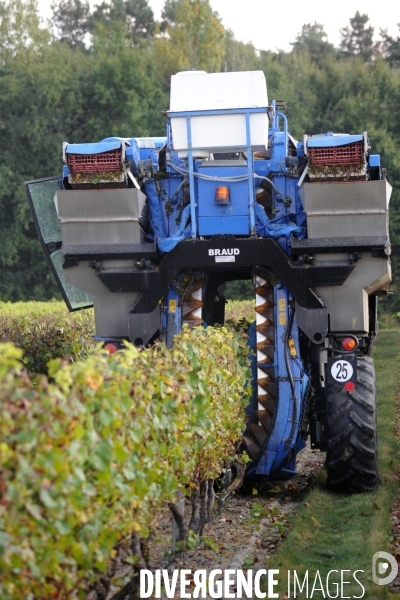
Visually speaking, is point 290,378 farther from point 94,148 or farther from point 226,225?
point 94,148

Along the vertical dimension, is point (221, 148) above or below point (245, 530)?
above

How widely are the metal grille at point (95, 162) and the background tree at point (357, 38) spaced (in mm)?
63458

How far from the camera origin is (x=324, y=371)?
971 centimetres

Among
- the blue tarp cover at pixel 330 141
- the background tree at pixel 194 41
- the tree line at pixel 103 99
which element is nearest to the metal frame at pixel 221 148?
the blue tarp cover at pixel 330 141

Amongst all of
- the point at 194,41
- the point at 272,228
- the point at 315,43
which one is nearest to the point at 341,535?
the point at 272,228

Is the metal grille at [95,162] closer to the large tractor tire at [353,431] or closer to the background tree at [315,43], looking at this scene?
the large tractor tire at [353,431]

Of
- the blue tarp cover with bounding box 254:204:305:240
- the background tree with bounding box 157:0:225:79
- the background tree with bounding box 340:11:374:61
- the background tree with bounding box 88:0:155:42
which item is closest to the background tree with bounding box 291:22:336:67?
the background tree with bounding box 340:11:374:61

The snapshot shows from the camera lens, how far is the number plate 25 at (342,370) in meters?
9.34

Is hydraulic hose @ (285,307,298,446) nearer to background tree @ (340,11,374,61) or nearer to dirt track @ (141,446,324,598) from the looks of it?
dirt track @ (141,446,324,598)

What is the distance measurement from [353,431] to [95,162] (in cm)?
335

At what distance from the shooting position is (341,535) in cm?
819

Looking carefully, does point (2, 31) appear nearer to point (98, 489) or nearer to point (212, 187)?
point (212, 187)

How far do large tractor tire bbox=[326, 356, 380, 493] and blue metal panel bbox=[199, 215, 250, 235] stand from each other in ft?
5.41

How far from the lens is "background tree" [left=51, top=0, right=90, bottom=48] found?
218ft
